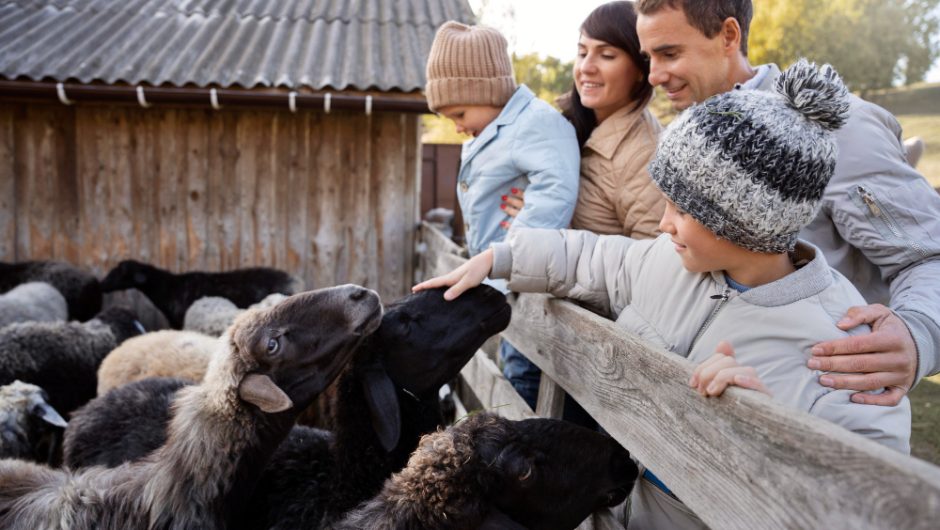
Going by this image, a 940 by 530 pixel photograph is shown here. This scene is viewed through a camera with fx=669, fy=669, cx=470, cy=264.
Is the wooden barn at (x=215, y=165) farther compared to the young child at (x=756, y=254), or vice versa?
the wooden barn at (x=215, y=165)

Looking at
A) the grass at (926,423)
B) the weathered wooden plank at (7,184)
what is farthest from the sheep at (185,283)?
the grass at (926,423)

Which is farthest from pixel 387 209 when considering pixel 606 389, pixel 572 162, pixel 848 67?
pixel 848 67

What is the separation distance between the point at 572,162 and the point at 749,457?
210 cm

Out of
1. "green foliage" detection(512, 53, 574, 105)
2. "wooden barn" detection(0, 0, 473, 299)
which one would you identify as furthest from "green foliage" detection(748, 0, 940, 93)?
"wooden barn" detection(0, 0, 473, 299)

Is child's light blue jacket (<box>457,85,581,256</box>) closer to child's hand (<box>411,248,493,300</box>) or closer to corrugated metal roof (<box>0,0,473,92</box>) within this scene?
child's hand (<box>411,248,493,300</box>)

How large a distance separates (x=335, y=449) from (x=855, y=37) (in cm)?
3795

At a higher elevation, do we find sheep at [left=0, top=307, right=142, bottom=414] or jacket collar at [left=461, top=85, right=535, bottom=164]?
jacket collar at [left=461, top=85, right=535, bottom=164]

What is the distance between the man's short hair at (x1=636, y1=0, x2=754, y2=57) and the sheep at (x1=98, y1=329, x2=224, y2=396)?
362cm

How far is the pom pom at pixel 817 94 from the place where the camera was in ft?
5.99

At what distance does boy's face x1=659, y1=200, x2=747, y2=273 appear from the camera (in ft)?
6.58

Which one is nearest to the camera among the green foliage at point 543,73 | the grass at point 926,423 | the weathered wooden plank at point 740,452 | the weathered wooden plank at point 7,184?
the weathered wooden plank at point 740,452

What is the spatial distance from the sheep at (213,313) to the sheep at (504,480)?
4.47 meters

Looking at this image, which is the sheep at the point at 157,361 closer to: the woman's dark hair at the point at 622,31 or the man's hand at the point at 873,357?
the woman's dark hair at the point at 622,31

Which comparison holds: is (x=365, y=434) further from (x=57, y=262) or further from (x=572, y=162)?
(x=57, y=262)
